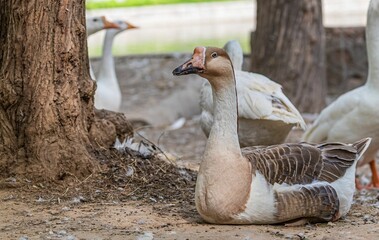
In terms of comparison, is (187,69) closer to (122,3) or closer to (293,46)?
(293,46)

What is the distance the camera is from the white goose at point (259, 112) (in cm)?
746

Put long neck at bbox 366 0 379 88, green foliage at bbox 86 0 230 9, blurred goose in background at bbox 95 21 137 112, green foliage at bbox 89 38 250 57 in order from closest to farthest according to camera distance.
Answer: long neck at bbox 366 0 379 88 → blurred goose in background at bbox 95 21 137 112 → green foliage at bbox 89 38 250 57 → green foliage at bbox 86 0 230 9

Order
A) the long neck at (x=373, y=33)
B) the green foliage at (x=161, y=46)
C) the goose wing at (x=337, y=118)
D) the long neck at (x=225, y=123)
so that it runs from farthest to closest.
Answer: the green foliage at (x=161, y=46) < the long neck at (x=373, y=33) < the goose wing at (x=337, y=118) < the long neck at (x=225, y=123)

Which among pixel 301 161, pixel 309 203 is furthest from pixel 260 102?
pixel 309 203

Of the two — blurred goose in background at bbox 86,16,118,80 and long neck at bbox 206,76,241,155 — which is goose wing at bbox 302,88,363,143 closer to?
long neck at bbox 206,76,241,155

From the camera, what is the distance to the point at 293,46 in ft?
38.7

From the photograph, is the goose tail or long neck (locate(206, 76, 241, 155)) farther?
the goose tail

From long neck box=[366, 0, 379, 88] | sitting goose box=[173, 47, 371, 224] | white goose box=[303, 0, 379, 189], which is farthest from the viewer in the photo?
long neck box=[366, 0, 379, 88]

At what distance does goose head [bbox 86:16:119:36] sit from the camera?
1029cm

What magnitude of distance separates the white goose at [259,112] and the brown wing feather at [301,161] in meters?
1.65

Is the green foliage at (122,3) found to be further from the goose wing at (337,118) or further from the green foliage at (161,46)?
the goose wing at (337,118)

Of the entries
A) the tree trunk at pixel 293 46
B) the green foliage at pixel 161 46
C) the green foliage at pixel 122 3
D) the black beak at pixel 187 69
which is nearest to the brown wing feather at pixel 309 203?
the black beak at pixel 187 69

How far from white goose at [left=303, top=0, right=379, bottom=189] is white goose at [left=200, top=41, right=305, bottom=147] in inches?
19.5

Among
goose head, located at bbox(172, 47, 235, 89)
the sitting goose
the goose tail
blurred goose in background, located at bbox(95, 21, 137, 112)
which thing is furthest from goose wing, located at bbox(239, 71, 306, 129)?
blurred goose in background, located at bbox(95, 21, 137, 112)
